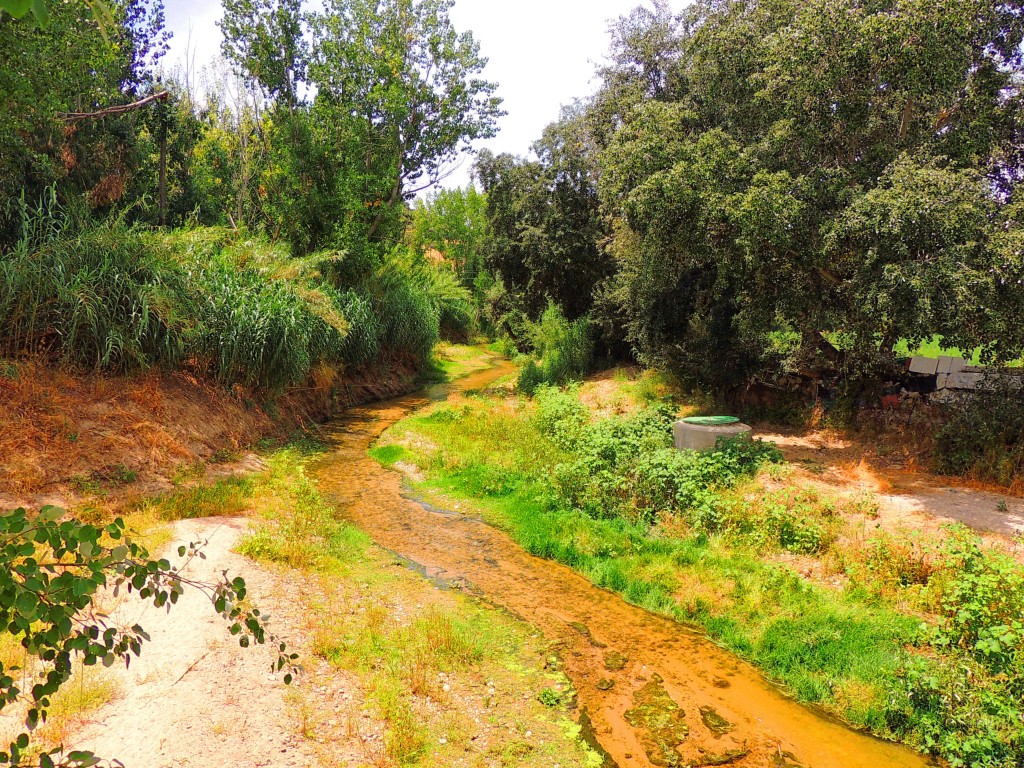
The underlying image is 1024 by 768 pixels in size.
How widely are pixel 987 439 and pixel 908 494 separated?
1961 mm

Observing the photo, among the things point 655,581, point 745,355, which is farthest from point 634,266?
point 655,581

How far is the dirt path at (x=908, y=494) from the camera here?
8266 mm

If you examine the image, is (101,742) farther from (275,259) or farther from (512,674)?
(275,259)

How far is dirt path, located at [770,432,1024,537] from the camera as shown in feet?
27.1

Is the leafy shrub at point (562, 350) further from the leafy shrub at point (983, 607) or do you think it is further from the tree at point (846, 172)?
the leafy shrub at point (983, 607)

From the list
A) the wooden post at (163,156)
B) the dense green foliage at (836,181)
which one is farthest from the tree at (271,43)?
the dense green foliage at (836,181)

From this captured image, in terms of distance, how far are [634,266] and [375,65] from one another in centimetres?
1214

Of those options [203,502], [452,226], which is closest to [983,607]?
[203,502]

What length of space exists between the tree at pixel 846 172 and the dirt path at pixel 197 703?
944 cm

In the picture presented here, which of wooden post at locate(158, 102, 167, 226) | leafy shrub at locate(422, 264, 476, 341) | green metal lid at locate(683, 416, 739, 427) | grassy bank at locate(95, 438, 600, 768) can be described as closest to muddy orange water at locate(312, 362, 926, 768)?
grassy bank at locate(95, 438, 600, 768)

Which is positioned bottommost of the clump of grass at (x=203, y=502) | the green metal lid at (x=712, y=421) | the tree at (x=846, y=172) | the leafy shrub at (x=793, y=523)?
the leafy shrub at (x=793, y=523)

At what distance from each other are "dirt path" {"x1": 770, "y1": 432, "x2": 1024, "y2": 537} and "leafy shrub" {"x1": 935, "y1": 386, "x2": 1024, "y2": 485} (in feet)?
1.66

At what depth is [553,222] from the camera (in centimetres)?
2197

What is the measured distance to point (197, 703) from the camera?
4.68 m
